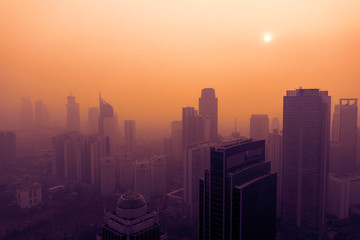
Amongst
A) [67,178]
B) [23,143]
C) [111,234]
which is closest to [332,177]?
[111,234]

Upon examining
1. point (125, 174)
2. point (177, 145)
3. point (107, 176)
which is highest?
point (177, 145)

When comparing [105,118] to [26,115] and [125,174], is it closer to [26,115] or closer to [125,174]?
[26,115]

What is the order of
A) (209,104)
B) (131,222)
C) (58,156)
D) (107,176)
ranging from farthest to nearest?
(209,104)
(58,156)
(107,176)
(131,222)

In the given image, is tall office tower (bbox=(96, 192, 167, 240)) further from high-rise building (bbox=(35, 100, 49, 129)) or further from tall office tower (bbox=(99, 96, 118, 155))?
high-rise building (bbox=(35, 100, 49, 129))

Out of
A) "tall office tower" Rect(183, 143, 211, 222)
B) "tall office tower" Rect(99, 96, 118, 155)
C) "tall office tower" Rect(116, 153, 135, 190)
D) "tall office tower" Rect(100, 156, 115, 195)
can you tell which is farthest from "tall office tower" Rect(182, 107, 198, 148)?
"tall office tower" Rect(99, 96, 118, 155)

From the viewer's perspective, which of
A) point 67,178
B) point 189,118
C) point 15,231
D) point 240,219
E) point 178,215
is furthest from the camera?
point 189,118

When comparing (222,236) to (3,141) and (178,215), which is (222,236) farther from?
(3,141)

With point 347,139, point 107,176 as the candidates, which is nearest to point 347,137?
point 347,139
